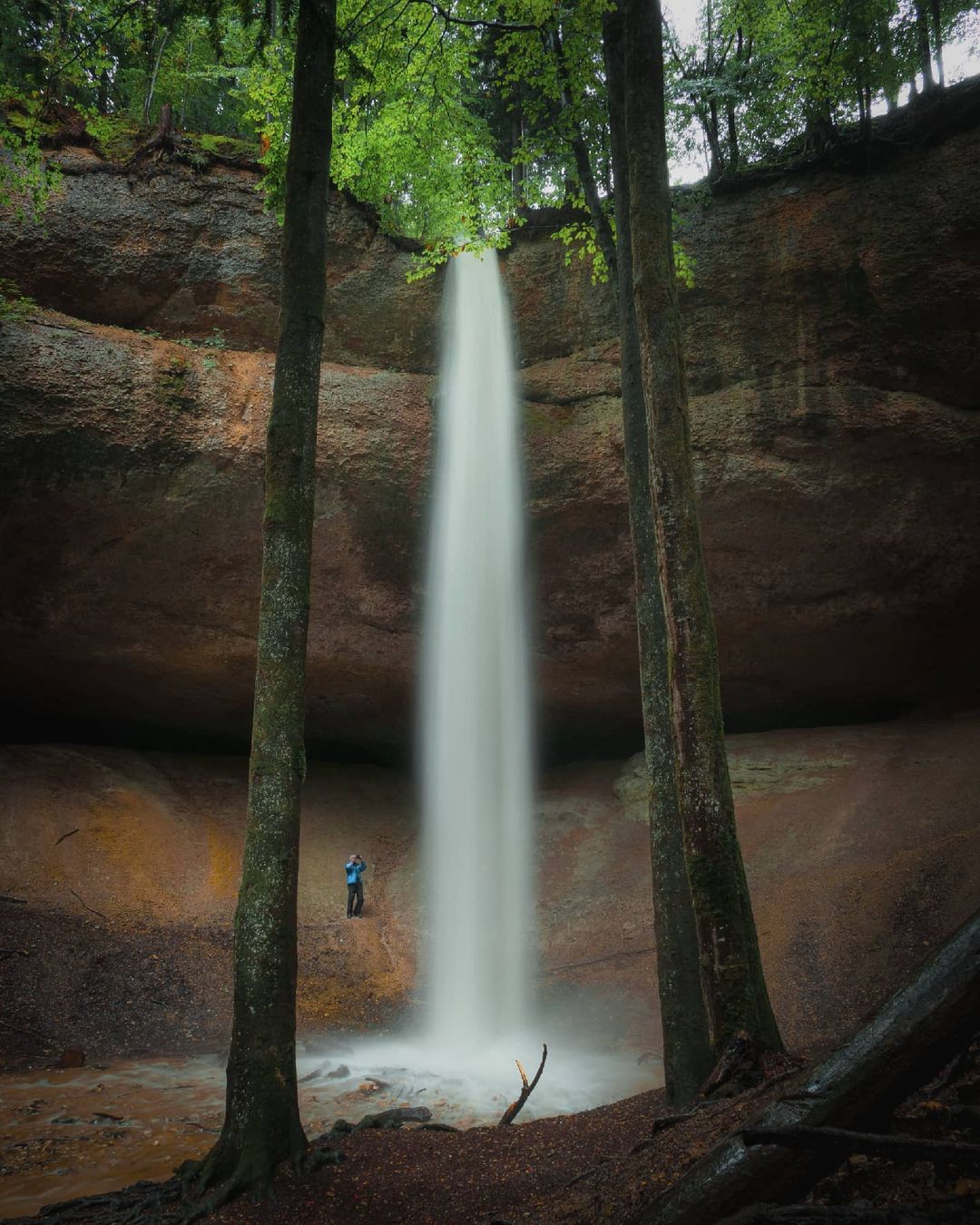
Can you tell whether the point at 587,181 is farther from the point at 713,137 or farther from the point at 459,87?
the point at 713,137

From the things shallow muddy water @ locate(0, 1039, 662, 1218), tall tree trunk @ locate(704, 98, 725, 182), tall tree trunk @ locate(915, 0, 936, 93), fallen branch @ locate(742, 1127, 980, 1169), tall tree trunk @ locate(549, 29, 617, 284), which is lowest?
shallow muddy water @ locate(0, 1039, 662, 1218)

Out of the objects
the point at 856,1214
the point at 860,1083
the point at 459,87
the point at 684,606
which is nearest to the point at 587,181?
the point at 459,87

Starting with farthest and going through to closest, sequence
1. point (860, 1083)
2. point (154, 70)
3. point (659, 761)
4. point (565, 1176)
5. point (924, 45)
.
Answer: point (154, 70) → point (924, 45) → point (659, 761) → point (565, 1176) → point (860, 1083)

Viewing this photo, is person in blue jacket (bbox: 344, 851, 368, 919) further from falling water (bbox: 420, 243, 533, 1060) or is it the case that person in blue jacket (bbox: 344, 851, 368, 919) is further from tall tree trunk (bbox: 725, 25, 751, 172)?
tall tree trunk (bbox: 725, 25, 751, 172)

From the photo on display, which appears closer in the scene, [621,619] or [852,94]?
[852,94]

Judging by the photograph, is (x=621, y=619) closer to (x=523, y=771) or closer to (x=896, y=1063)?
(x=523, y=771)

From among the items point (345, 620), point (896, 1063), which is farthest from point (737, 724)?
point (896, 1063)

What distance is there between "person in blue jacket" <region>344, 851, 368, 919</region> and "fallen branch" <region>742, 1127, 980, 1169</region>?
1286 cm

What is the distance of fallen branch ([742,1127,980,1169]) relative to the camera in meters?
2.31

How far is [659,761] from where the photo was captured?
6.77 m

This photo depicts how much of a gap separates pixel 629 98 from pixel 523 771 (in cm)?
1252

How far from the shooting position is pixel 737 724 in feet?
59.5

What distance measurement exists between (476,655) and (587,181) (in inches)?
339

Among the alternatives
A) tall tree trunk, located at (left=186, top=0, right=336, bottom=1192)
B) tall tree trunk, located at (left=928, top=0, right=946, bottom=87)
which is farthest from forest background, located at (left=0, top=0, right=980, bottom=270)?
tall tree trunk, located at (left=186, top=0, right=336, bottom=1192)
